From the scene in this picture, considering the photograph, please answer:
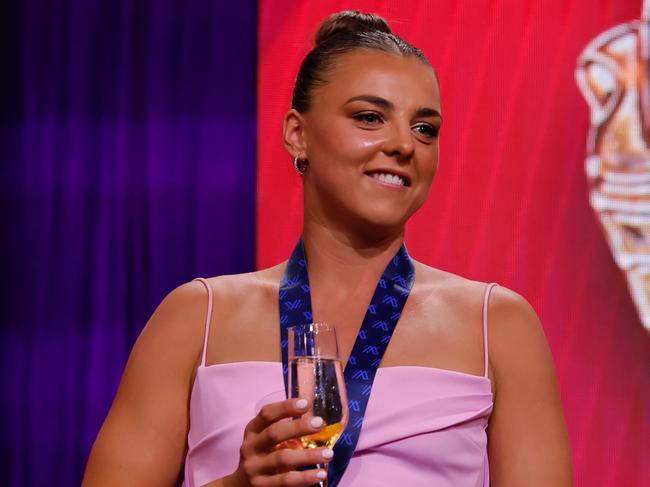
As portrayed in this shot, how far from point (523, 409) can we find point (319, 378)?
54cm

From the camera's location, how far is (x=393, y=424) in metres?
1.72

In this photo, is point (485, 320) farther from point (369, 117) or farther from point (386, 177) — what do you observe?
point (369, 117)

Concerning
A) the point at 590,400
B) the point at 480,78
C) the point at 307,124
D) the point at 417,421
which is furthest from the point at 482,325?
the point at 480,78

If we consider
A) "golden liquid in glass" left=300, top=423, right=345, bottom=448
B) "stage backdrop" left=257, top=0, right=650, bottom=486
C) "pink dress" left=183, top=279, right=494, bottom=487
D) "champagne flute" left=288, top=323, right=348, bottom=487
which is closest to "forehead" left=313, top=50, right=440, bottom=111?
"pink dress" left=183, top=279, right=494, bottom=487

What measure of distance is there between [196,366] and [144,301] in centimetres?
118

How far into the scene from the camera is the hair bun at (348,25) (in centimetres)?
204

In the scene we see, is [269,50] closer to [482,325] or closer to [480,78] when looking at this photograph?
[480,78]

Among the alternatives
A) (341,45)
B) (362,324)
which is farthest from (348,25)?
(362,324)

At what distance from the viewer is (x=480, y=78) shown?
A: 2.87 metres

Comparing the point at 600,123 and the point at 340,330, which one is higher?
the point at 600,123

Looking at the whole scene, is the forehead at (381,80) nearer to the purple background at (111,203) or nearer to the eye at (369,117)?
the eye at (369,117)

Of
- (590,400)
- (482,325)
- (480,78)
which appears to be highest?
(480,78)

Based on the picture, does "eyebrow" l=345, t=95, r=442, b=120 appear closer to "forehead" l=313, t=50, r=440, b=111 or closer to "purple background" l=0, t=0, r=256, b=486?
"forehead" l=313, t=50, r=440, b=111

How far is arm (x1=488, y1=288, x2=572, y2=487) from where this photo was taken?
1731mm
